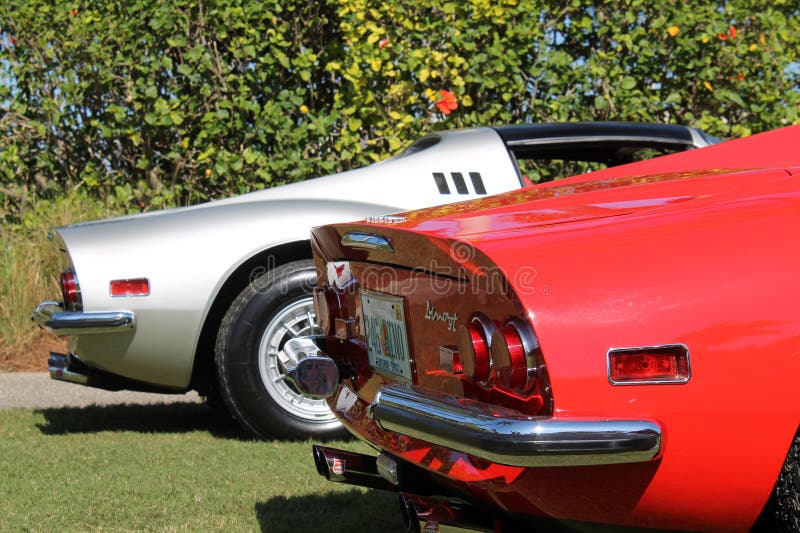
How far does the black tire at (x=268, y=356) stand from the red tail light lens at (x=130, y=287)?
15.7 inches

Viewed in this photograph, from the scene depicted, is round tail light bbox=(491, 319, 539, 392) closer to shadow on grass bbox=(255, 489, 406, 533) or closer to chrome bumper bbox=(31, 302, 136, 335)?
shadow on grass bbox=(255, 489, 406, 533)

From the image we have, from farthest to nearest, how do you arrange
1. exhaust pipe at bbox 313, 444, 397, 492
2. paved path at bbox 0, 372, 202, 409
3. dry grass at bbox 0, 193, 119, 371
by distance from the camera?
dry grass at bbox 0, 193, 119, 371 → paved path at bbox 0, 372, 202, 409 → exhaust pipe at bbox 313, 444, 397, 492

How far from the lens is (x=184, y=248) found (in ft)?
15.7

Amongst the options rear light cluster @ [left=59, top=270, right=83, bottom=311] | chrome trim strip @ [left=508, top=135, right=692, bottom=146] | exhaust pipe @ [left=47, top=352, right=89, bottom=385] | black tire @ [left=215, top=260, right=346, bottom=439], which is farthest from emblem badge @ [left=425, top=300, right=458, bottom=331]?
exhaust pipe @ [left=47, top=352, right=89, bottom=385]

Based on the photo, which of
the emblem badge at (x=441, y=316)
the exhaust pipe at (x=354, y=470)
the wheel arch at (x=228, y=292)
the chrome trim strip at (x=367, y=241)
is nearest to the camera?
the emblem badge at (x=441, y=316)

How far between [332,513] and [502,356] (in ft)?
5.91

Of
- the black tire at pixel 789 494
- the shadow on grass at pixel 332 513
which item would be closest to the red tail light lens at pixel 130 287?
the shadow on grass at pixel 332 513

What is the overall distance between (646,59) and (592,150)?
2.76 meters

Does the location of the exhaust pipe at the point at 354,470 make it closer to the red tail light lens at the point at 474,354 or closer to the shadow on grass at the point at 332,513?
the shadow on grass at the point at 332,513

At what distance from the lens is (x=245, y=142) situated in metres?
7.88

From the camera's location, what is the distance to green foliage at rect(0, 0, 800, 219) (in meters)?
7.61

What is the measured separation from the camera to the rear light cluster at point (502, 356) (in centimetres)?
222

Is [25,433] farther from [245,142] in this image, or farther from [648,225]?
[648,225]

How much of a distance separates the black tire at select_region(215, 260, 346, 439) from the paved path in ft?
5.33
